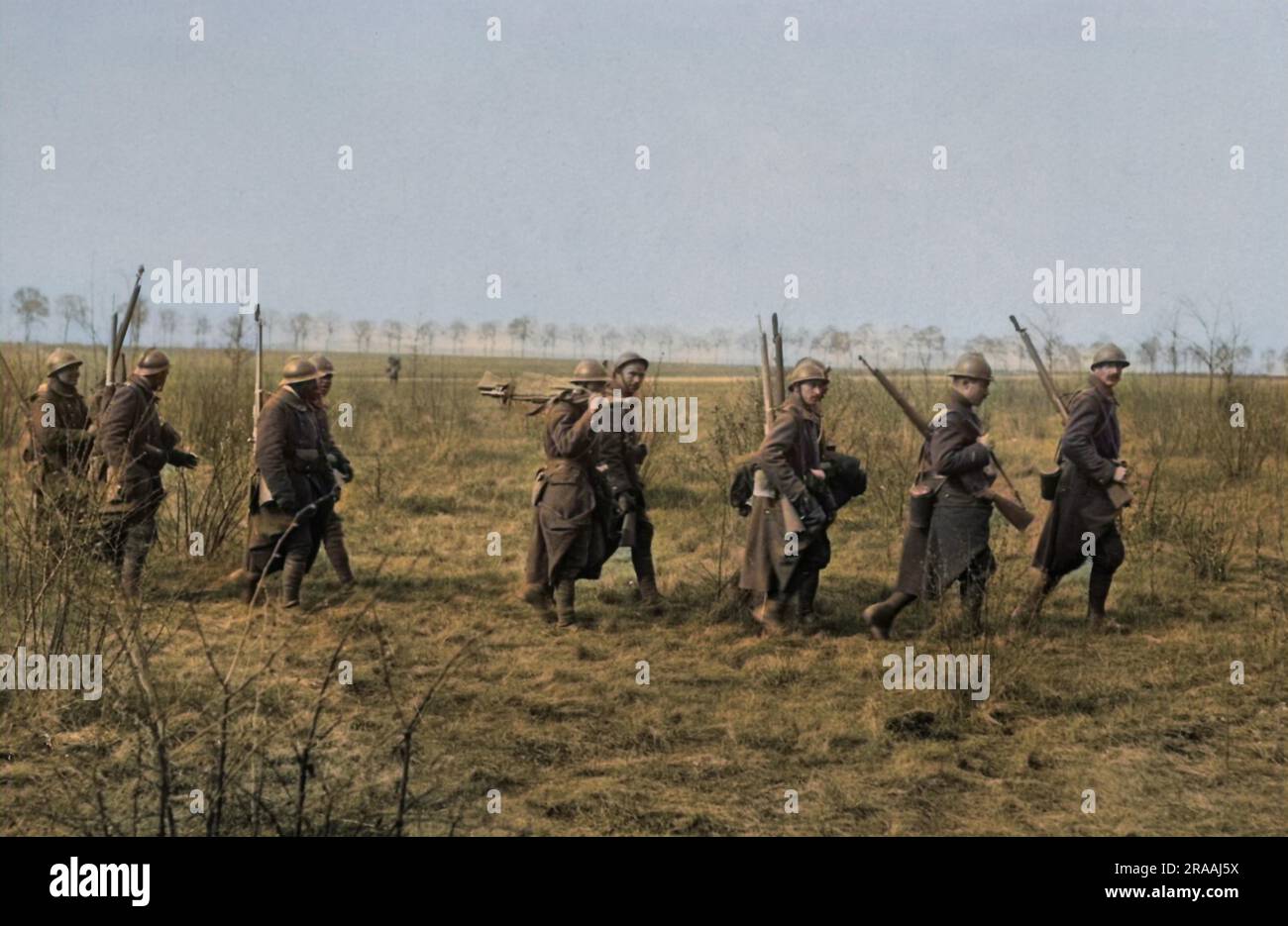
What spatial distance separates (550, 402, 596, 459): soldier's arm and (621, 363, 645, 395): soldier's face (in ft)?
1.38

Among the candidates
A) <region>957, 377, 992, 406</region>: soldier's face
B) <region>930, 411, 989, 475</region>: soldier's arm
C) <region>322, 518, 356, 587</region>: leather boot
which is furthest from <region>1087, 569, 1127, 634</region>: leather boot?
<region>322, 518, 356, 587</region>: leather boot

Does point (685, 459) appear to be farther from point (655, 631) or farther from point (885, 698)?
point (885, 698)

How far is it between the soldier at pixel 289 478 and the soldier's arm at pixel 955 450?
4.36m

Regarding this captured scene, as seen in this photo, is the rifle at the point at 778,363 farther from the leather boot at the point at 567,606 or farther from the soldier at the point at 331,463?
the soldier at the point at 331,463

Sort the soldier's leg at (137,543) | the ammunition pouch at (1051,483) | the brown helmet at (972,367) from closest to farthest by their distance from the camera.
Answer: the brown helmet at (972,367)
the ammunition pouch at (1051,483)
the soldier's leg at (137,543)

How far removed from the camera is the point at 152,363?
9711mm

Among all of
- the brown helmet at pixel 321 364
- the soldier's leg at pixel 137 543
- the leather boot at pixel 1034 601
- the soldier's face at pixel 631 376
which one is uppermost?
the brown helmet at pixel 321 364

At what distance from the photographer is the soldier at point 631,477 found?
985 centimetres

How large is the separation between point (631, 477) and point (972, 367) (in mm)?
2772

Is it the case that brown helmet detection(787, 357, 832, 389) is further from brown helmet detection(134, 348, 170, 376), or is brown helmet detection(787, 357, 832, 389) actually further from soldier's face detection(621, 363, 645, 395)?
brown helmet detection(134, 348, 170, 376)

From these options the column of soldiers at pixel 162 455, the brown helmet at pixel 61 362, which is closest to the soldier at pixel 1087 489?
the column of soldiers at pixel 162 455

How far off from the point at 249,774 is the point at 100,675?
1163 millimetres

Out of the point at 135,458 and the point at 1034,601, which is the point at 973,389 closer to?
the point at 1034,601

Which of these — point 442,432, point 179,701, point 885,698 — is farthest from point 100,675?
point 442,432
